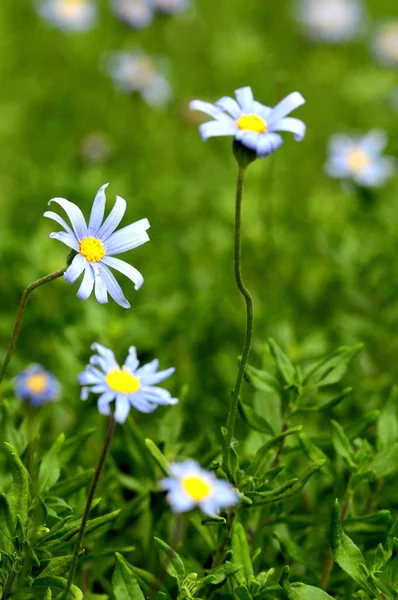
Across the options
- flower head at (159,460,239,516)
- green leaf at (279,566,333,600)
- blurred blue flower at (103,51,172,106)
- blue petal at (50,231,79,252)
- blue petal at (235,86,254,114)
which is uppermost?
blurred blue flower at (103,51,172,106)

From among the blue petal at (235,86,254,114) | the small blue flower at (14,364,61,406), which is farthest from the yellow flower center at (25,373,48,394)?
the blue petal at (235,86,254,114)

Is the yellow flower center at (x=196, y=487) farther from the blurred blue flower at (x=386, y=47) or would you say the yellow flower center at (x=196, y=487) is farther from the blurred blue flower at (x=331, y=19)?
the blurred blue flower at (x=331, y=19)

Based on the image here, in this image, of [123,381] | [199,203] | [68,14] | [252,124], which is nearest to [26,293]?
[123,381]

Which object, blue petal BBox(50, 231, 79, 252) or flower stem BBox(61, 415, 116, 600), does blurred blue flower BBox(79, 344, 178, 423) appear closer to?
flower stem BBox(61, 415, 116, 600)

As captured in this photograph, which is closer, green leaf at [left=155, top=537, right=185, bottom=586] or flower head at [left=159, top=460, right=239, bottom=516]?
flower head at [left=159, top=460, right=239, bottom=516]

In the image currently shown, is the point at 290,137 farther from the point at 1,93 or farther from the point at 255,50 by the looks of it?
the point at 1,93

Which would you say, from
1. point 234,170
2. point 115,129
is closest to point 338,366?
point 234,170

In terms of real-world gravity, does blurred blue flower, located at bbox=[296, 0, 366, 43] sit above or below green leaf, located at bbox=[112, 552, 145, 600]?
above
